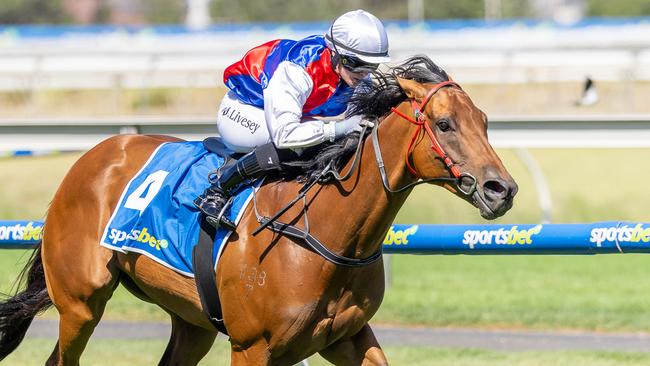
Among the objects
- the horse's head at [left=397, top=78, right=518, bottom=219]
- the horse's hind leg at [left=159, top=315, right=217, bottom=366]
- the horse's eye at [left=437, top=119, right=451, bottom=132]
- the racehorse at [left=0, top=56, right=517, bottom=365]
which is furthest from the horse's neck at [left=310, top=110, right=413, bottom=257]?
the horse's hind leg at [left=159, top=315, right=217, bottom=366]

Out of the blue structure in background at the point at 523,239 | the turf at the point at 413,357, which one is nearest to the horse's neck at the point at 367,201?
the blue structure in background at the point at 523,239

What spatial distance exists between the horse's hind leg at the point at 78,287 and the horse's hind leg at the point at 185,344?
39cm

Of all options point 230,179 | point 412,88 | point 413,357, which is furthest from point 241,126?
point 413,357

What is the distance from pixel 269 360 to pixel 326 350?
0.36 meters

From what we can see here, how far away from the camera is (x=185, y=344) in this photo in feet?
17.2

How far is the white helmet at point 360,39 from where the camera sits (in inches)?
170

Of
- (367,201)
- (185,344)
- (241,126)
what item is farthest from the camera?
(185,344)

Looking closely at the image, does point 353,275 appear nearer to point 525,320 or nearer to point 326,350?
point 326,350

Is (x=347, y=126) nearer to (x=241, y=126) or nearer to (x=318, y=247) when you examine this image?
(x=318, y=247)

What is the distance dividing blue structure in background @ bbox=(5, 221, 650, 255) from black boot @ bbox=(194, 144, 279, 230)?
1.55 meters

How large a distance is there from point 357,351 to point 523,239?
143 centimetres

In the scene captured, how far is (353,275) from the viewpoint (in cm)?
430

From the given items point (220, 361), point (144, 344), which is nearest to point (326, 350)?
point (220, 361)

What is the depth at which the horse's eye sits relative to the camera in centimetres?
395
